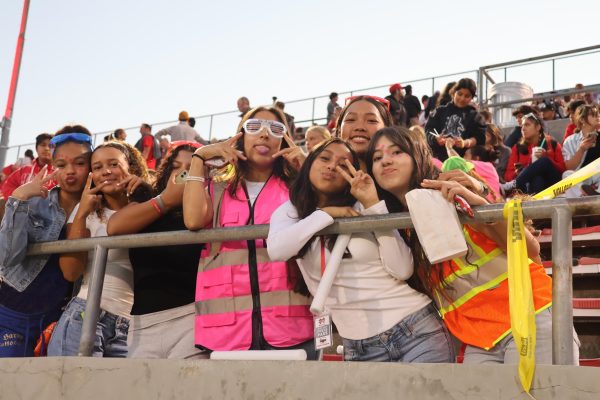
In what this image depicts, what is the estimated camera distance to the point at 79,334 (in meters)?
3.71

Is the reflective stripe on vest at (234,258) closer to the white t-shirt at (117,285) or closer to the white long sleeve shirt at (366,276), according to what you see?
the white long sleeve shirt at (366,276)

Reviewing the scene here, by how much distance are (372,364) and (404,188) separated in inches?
32.5

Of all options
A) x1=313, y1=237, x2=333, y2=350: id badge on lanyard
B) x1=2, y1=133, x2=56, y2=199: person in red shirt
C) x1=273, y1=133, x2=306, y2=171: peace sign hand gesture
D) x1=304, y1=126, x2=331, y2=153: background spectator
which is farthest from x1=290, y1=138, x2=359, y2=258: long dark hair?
x1=2, y1=133, x2=56, y2=199: person in red shirt

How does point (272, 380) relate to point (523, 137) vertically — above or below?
below

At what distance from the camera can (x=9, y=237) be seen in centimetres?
390

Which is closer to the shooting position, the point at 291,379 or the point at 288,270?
the point at 291,379

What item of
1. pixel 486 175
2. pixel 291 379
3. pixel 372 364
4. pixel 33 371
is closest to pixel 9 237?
pixel 33 371

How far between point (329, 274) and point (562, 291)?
33.2 inches

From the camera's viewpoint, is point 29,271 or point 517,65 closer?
point 29,271

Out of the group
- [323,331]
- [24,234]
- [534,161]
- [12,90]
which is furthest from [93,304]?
[12,90]

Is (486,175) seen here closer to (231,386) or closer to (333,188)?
(333,188)

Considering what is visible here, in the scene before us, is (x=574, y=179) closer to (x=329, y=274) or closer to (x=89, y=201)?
(x=329, y=274)

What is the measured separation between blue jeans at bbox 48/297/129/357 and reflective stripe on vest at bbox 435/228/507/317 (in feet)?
5.63

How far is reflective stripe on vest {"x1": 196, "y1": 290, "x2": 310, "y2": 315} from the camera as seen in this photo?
10.9 feet
